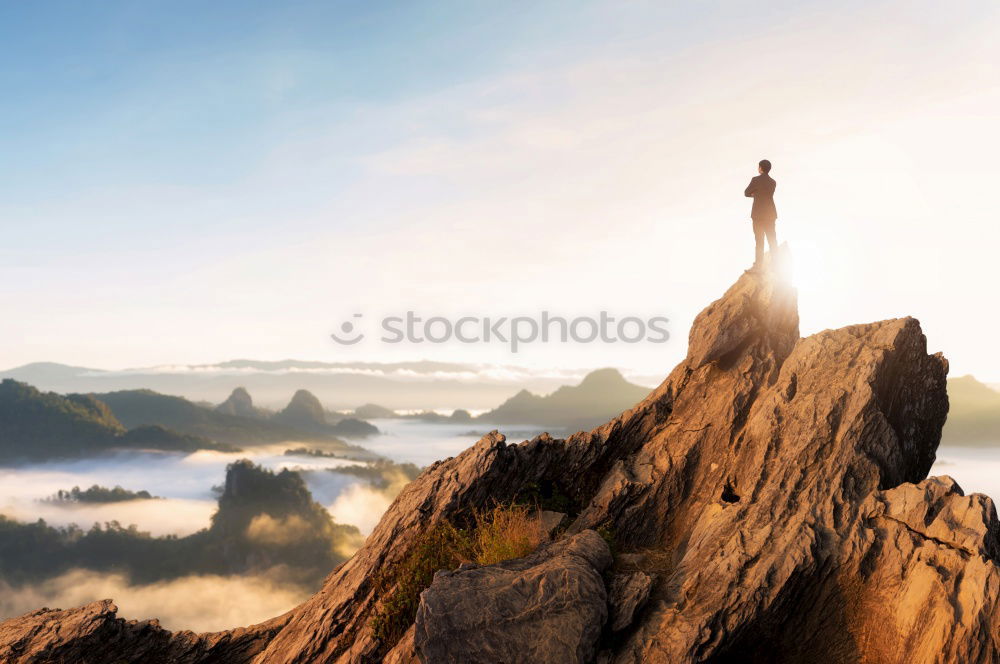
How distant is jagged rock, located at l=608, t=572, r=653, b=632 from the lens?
48.5ft

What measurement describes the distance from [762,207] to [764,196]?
0.38m

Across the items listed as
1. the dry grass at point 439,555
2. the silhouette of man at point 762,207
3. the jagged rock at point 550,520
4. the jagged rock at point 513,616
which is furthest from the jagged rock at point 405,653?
the silhouette of man at point 762,207

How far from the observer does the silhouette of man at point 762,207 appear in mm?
23438

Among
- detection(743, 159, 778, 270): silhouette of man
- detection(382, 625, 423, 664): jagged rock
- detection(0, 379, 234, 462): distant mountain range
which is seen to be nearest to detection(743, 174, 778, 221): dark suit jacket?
detection(743, 159, 778, 270): silhouette of man

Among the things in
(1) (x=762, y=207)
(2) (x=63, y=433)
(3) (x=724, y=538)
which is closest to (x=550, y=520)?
(3) (x=724, y=538)

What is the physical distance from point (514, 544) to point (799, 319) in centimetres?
1299

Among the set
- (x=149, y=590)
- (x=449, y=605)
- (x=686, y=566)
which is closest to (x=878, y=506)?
(x=686, y=566)

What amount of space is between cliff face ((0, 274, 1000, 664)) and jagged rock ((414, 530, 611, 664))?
41 mm

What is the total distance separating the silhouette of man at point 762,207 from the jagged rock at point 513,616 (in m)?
14.1

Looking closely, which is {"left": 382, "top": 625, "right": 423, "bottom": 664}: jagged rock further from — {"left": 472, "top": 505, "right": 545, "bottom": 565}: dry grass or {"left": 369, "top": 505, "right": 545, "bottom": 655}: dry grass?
{"left": 472, "top": 505, "right": 545, "bottom": 565}: dry grass

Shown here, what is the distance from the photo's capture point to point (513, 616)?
1417 centimetres

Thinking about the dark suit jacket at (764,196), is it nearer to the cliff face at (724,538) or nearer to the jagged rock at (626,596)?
the cliff face at (724,538)

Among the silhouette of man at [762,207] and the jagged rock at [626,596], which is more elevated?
the silhouette of man at [762,207]

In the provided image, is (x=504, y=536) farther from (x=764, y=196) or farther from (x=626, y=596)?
(x=764, y=196)
